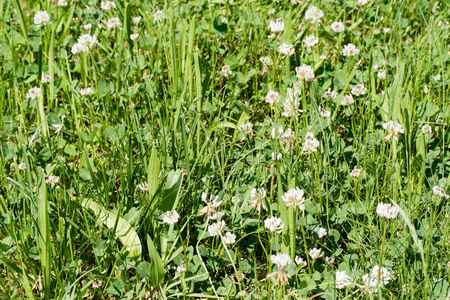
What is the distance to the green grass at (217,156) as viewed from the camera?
1.91 metres

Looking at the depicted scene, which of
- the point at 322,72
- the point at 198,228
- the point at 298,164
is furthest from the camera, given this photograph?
the point at 322,72

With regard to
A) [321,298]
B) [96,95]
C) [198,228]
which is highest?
[96,95]

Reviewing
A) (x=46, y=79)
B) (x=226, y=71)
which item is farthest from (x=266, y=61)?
(x=46, y=79)

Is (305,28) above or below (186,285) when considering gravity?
above

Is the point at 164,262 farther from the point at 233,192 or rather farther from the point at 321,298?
the point at 321,298

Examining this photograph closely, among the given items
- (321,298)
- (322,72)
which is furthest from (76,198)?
(322,72)

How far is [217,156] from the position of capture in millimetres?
2229

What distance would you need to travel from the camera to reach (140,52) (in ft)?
10.5

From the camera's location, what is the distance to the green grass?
191cm

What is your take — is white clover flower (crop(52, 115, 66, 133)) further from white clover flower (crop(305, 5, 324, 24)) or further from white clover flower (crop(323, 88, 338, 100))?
white clover flower (crop(305, 5, 324, 24))

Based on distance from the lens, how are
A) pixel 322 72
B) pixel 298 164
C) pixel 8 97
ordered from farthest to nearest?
pixel 322 72 < pixel 8 97 < pixel 298 164

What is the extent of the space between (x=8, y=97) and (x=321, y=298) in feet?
6.58

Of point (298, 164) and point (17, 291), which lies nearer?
point (17, 291)

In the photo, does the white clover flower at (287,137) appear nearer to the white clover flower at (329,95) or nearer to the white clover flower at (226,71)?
the white clover flower at (329,95)
